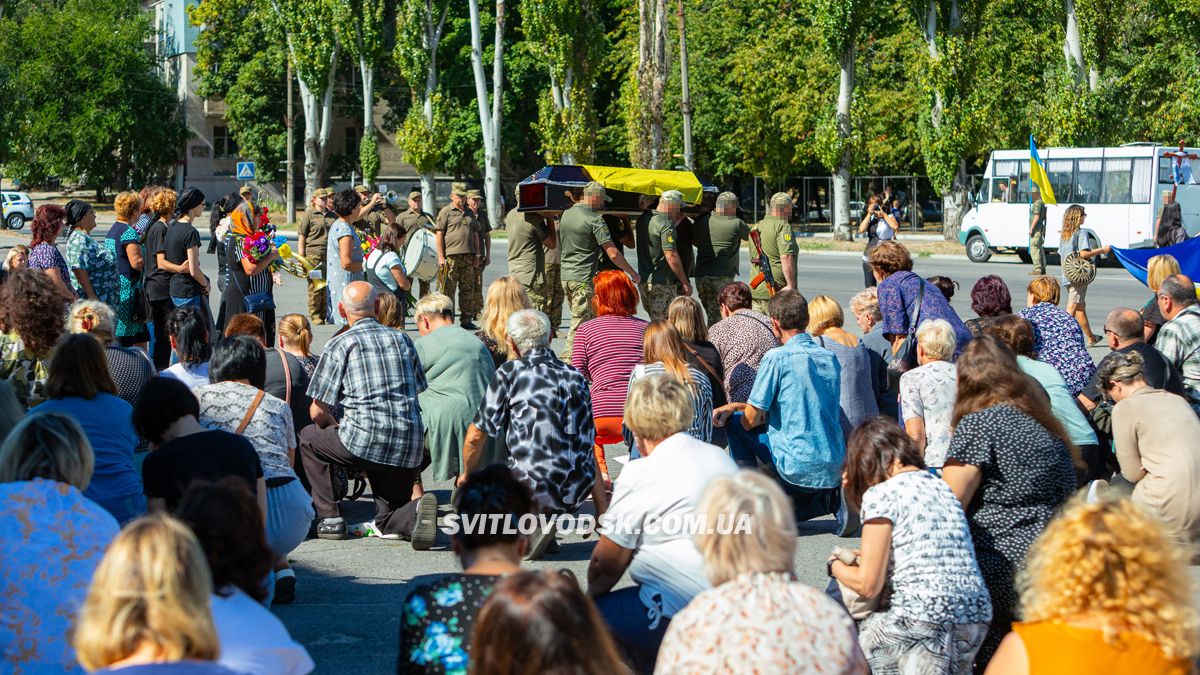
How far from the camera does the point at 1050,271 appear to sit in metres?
31.3

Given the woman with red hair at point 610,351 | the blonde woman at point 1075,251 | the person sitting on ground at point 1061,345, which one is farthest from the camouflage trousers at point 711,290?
the person sitting on ground at point 1061,345

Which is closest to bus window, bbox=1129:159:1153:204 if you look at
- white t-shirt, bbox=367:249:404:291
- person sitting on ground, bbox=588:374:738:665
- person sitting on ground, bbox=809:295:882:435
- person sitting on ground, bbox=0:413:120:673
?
white t-shirt, bbox=367:249:404:291

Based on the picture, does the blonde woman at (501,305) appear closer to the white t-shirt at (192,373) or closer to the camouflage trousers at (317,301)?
the white t-shirt at (192,373)

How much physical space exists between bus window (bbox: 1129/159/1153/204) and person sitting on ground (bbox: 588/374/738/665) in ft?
98.0

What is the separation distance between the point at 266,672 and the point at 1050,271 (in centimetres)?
3017

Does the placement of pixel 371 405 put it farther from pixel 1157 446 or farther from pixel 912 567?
pixel 1157 446

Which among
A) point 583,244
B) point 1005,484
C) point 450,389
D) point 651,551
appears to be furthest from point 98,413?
point 583,244

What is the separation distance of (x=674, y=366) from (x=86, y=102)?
204 feet

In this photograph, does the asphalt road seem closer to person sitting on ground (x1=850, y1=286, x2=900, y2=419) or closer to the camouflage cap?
person sitting on ground (x1=850, y1=286, x2=900, y2=419)

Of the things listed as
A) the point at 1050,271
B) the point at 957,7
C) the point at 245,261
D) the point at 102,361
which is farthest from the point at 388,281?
the point at 957,7

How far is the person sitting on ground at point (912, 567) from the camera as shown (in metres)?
4.93

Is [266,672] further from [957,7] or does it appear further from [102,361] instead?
[957,7]

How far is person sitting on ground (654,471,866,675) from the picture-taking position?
355 cm

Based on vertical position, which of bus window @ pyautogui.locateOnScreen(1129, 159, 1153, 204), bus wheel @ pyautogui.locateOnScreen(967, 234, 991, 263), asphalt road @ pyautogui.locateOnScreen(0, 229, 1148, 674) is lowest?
asphalt road @ pyautogui.locateOnScreen(0, 229, 1148, 674)
